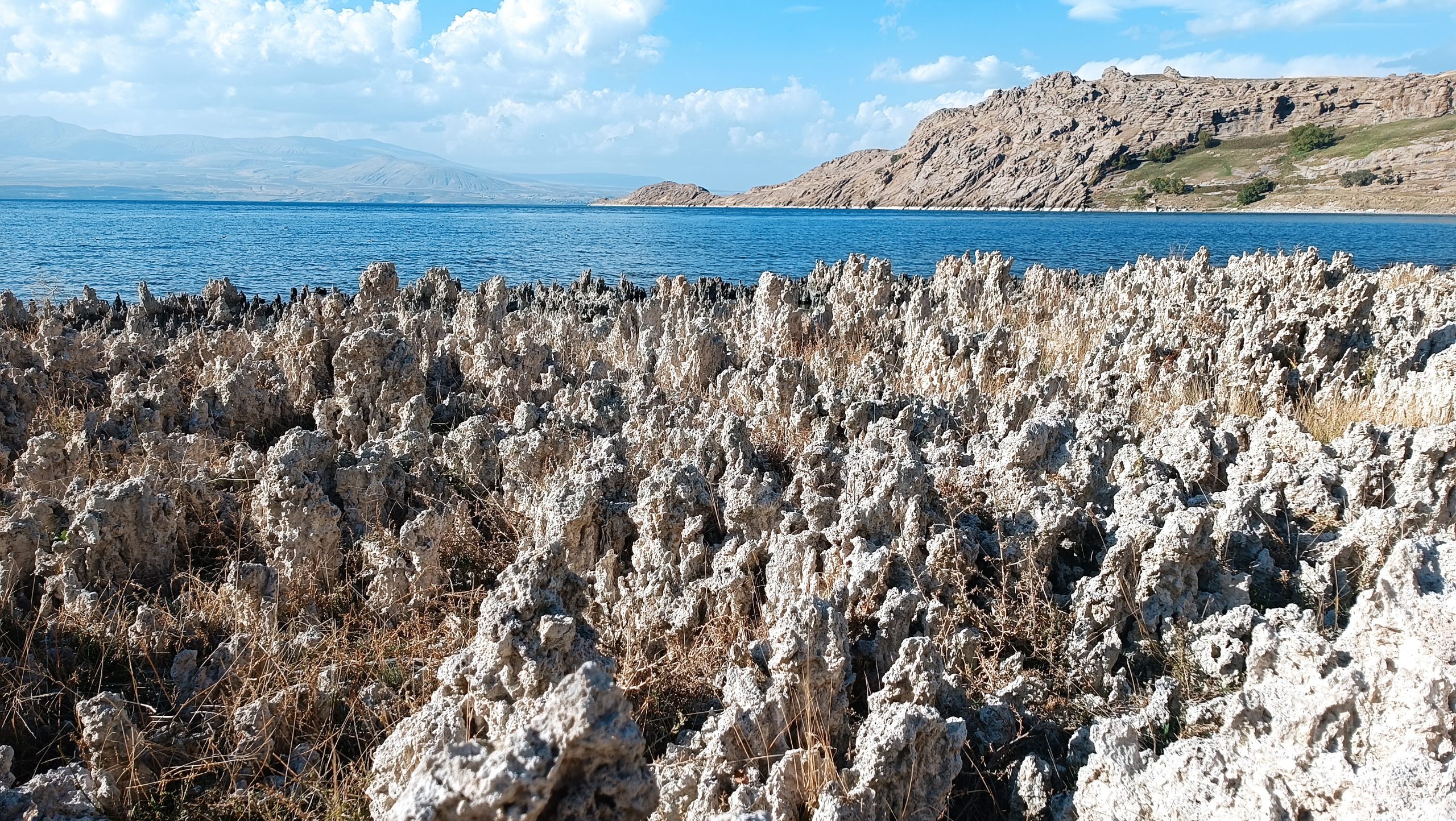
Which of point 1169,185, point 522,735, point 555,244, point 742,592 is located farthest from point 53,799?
point 1169,185

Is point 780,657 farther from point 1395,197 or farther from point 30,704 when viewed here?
point 1395,197

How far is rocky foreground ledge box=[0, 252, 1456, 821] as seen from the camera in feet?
8.00

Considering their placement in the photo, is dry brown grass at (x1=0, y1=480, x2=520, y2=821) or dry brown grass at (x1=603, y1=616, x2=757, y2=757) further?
dry brown grass at (x1=603, y1=616, x2=757, y2=757)

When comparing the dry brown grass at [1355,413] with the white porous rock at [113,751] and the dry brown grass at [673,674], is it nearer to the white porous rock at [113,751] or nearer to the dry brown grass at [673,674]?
the dry brown grass at [673,674]

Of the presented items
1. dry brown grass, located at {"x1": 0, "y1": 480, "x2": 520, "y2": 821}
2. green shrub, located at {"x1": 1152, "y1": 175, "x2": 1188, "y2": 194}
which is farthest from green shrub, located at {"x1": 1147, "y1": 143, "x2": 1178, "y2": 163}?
dry brown grass, located at {"x1": 0, "y1": 480, "x2": 520, "y2": 821}

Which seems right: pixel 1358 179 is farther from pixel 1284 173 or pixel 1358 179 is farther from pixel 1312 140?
pixel 1312 140

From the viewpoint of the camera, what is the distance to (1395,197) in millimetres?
92812

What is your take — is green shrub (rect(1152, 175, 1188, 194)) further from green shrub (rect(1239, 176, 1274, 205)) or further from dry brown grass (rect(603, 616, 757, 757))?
dry brown grass (rect(603, 616, 757, 757))

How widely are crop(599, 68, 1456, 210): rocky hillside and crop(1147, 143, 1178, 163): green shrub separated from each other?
1.55ft

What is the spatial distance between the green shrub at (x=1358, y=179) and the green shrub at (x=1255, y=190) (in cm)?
793

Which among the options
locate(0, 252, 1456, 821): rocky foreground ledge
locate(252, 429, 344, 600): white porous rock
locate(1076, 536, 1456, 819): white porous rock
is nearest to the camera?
locate(1076, 536, 1456, 819): white porous rock

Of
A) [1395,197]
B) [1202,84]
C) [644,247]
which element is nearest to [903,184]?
[1202,84]

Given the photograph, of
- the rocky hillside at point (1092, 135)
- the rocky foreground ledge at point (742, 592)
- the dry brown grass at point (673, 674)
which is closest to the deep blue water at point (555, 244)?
the rocky foreground ledge at point (742, 592)

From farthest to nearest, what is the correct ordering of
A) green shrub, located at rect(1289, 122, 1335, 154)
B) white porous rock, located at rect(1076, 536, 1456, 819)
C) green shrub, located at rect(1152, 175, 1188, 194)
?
green shrub, located at rect(1289, 122, 1335, 154) < green shrub, located at rect(1152, 175, 1188, 194) < white porous rock, located at rect(1076, 536, 1456, 819)
